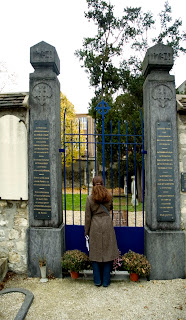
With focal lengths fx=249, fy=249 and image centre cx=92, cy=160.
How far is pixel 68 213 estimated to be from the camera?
10.8 metres

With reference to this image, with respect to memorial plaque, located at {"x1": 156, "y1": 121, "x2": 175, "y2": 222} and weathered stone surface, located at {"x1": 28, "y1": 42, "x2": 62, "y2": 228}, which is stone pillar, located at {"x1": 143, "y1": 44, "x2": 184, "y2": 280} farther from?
weathered stone surface, located at {"x1": 28, "y1": 42, "x2": 62, "y2": 228}

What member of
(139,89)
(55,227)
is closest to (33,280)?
(55,227)

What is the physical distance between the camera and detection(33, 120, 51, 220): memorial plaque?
423 centimetres

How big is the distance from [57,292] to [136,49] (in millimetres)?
13510

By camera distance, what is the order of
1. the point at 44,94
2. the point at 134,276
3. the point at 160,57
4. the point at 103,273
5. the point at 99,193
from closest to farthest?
the point at 99,193 < the point at 103,273 < the point at 134,276 < the point at 160,57 < the point at 44,94

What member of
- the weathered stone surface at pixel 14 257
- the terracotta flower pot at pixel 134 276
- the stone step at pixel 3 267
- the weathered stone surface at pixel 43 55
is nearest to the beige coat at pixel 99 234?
the terracotta flower pot at pixel 134 276

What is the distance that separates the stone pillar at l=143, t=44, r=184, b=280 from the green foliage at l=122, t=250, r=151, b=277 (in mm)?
191

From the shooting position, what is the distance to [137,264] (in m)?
3.90

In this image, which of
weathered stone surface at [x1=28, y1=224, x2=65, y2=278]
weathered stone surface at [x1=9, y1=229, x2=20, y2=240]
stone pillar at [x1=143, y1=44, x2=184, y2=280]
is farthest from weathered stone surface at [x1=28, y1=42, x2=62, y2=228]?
stone pillar at [x1=143, y1=44, x2=184, y2=280]

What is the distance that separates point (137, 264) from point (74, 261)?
1001 millimetres

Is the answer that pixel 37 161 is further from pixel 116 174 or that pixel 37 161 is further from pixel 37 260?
pixel 116 174

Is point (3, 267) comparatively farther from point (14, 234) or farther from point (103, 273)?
point (103, 273)

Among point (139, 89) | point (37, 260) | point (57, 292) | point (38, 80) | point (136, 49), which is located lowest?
point (57, 292)

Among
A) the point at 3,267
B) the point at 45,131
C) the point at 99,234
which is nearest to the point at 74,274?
the point at 99,234
